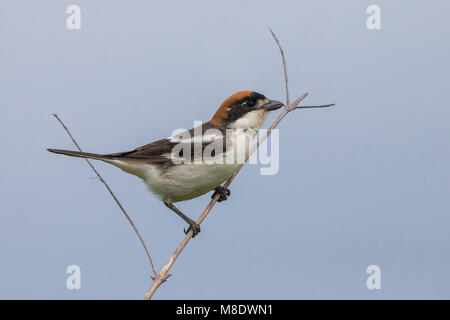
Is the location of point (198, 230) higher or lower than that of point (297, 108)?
lower

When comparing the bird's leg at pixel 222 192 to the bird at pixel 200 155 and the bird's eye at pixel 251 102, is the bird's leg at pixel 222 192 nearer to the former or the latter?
the bird at pixel 200 155

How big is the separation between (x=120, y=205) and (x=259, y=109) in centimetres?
195

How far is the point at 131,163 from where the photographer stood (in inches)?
202

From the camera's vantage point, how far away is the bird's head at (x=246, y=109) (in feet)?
17.3

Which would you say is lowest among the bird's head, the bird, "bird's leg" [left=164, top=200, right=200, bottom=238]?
"bird's leg" [left=164, top=200, right=200, bottom=238]

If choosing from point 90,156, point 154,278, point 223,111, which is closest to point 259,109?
point 223,111

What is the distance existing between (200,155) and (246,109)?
747mm

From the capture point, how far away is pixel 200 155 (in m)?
4.98

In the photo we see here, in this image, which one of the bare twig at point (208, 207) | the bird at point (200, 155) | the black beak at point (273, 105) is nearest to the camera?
the bare twig at point (208, 207)

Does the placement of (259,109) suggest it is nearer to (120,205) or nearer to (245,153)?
(245,153)

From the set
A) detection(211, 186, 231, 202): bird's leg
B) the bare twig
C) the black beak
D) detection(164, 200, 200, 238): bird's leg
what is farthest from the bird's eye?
detection(164, 200, 200, 238): bird's leg

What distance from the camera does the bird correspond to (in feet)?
16.3

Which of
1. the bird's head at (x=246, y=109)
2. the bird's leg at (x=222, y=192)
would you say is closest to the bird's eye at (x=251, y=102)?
the bird's head at (x=246, y=109)

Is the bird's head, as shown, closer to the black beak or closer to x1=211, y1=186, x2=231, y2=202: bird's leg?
the black beak
